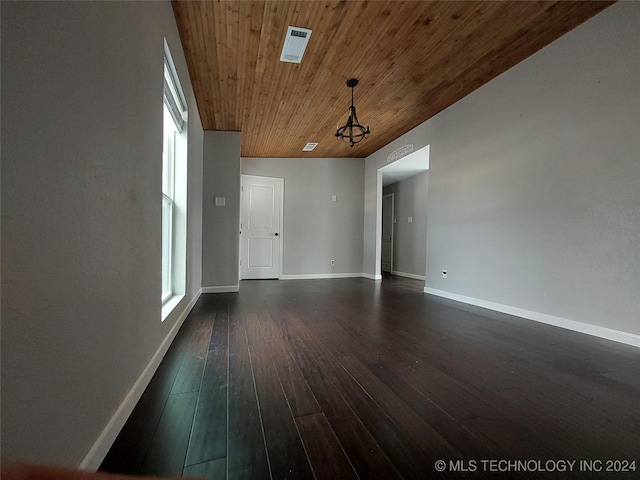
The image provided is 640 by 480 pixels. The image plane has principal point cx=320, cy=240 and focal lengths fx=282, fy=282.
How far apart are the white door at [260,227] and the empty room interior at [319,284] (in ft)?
3.20

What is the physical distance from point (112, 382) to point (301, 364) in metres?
0.97

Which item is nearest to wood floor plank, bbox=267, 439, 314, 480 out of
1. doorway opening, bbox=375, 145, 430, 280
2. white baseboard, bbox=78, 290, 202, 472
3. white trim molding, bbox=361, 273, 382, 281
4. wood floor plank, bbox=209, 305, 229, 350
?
white baseboard, bbox=78, 290, 202, 472

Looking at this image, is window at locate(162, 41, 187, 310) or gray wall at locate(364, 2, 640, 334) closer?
gray wall at locate(364, 2, 640, 334)

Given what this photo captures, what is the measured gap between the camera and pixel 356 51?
2.73 m

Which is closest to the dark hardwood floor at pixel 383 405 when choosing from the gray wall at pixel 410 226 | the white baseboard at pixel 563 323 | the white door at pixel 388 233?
the white baseboard at pixel 563 323

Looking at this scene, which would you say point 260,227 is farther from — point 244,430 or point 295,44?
point 244,430

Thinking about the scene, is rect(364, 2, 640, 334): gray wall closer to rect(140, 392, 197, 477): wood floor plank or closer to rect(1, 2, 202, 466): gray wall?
rect(140, 392, 197, 477): wood floor plank

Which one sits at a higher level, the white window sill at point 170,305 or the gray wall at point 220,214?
the gray wall at point 220,214

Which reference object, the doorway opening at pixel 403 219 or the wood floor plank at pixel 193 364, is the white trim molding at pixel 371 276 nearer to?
the doorway opening at pixel 403 219

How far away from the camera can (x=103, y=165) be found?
99 centimetres

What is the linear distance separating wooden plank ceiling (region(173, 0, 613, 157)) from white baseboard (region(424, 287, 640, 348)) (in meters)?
2.61

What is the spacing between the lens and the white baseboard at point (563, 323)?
219cm

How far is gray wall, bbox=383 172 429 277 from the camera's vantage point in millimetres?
6324

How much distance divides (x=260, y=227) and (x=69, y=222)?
5.22 meters
